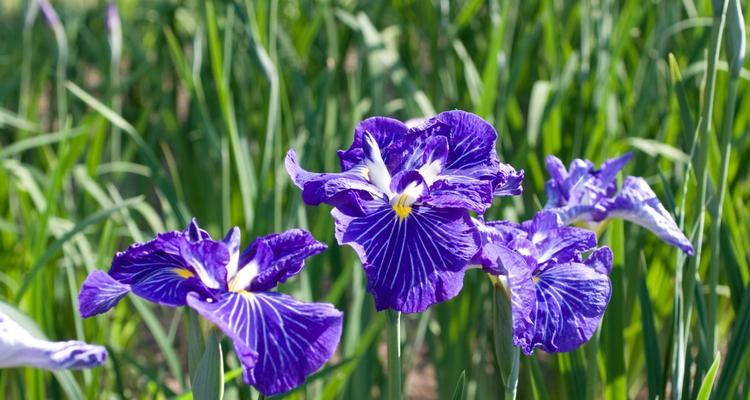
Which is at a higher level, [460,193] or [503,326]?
[460,193]

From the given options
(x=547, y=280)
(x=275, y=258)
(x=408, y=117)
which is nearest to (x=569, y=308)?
(x=547, y=280)

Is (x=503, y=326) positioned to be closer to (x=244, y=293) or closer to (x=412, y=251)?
(x=412, y=251)

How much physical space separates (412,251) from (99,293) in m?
0.27

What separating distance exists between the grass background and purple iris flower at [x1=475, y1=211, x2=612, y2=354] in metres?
0.33

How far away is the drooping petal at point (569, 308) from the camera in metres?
0.85

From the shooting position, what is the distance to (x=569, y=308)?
865 mm

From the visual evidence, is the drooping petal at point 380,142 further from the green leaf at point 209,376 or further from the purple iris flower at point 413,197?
the green leaf at point 209,376

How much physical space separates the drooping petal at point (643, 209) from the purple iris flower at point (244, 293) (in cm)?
40

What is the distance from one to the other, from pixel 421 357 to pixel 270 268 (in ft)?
6.44

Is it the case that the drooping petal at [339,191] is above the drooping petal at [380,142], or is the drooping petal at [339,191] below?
below

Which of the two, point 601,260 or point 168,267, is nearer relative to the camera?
point 168,267

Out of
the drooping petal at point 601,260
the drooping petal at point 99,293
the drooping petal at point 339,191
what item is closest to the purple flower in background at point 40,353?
the drooping petal at point 99,293

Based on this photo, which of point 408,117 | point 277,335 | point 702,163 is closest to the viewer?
point 277,335

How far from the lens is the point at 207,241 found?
2.55 ft
